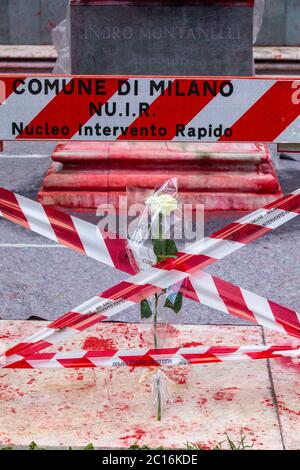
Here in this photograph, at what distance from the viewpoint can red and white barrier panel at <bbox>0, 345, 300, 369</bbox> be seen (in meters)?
4.54

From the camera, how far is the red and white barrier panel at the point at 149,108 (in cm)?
467

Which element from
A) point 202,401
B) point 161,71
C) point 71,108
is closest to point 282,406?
point 202,401

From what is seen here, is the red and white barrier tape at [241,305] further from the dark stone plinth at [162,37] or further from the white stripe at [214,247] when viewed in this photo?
the dark stone plinth at [162,37]

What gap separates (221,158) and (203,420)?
14.1ft

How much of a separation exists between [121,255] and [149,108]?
78 centimetres

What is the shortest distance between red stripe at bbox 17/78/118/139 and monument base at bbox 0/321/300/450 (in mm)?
1146

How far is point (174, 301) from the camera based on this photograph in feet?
15.2

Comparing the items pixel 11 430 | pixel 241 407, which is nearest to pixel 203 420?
pixel 241 407

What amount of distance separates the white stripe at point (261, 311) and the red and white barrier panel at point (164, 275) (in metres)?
0.35

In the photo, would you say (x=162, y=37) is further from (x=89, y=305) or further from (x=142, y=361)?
(x=142, y=361)

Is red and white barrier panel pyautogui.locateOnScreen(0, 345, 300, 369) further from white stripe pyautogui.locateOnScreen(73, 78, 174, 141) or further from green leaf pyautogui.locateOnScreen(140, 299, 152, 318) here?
white stripe pyautogui.locateOnScreen(73, 78, 174, 141)

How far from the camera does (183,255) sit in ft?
14.9

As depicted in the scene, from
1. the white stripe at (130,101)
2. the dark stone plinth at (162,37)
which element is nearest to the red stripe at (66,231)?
the white stripe at (130,101)
